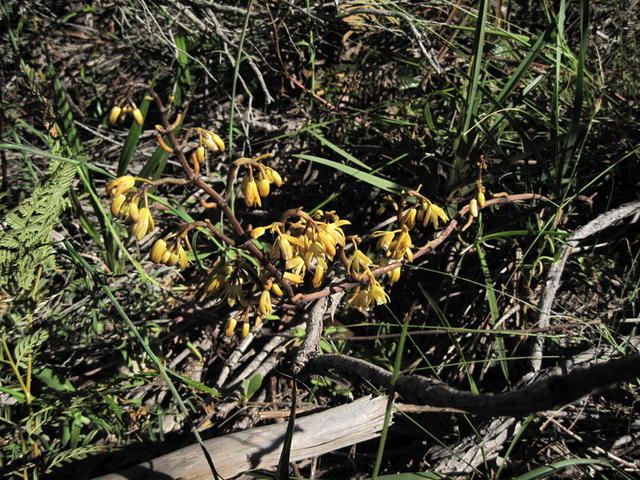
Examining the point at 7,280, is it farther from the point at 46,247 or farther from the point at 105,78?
the point at 105,78

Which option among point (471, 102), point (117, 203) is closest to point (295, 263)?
point (117, 203)

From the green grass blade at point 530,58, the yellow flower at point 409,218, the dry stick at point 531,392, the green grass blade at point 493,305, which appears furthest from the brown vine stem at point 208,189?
the green grass blade at point 530,58

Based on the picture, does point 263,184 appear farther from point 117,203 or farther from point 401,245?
point 401,245

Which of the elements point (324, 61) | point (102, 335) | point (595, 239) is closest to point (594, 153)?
point (595, 239)

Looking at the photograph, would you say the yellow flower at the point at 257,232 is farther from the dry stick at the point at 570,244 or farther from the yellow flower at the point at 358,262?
the dry stick at the point at 570,244

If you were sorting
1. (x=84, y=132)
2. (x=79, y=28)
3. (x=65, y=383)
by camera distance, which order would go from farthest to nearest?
(x=79, y=28), (x=84, y=132), (x=65, y=383)

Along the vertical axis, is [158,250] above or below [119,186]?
below

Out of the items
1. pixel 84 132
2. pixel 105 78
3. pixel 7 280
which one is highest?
pixel 105 78

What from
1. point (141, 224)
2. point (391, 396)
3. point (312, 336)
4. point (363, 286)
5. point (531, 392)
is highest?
point (141, 224)
